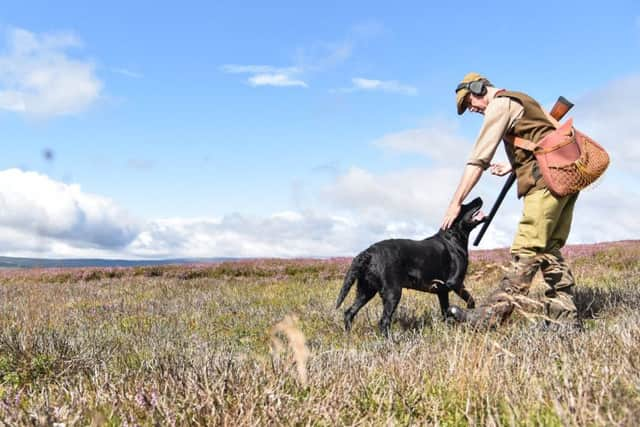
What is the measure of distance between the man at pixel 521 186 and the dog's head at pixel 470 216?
4.42 ft

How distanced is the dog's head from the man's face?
5.50 ft

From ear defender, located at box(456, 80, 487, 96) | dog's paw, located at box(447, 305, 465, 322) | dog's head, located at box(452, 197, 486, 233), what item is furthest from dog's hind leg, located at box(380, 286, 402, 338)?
ear defender, located at box(456, 80, 487, 96)

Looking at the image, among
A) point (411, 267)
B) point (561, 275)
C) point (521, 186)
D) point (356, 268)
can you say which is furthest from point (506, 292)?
point (356, 268)

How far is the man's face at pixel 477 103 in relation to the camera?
5.36 metres

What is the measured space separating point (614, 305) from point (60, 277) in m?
17.7

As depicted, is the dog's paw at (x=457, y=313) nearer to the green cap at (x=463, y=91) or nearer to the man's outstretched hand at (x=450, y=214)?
the man's outstretched hand at (x=450, y=214)

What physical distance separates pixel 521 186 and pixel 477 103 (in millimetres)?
906

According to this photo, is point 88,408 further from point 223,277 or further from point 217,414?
point 223,277

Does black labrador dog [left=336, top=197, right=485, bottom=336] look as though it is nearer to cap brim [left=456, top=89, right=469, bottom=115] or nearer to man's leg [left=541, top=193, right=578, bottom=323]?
man's leg [left=541, top=193, right=578, bottom=323]

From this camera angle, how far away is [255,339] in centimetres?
648

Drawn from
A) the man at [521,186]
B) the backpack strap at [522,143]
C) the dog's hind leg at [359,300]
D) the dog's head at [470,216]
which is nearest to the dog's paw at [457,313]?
the man at [521,186]

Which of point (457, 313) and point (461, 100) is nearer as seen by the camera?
point (461, 100)

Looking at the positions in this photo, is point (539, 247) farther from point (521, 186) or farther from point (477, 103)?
point (477, 103)

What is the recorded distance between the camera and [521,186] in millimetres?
5293
